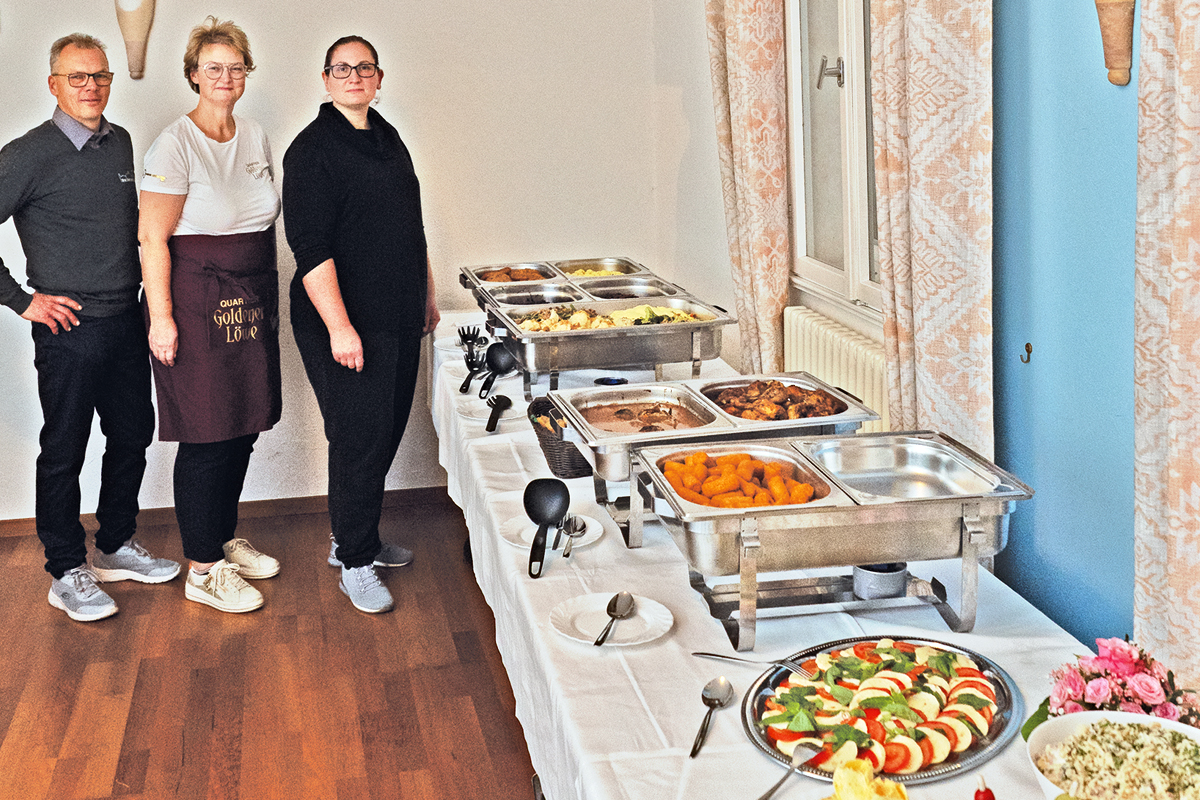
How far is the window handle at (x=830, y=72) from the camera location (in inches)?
97.1

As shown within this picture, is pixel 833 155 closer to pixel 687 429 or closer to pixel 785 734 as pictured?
pixel 687 429

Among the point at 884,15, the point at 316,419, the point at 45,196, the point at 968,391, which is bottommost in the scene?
the point at 316,419

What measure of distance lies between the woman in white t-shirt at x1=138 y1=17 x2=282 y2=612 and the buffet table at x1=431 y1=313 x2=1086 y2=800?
118 centimetres

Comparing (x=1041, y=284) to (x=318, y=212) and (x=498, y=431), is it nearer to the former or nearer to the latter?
(x=498, y=431)

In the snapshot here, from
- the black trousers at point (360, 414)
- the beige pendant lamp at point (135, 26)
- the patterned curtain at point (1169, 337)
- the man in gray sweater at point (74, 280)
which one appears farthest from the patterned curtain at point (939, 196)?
the beige pendant lamp at point (135, 26)

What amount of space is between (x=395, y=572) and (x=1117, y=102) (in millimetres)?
2339

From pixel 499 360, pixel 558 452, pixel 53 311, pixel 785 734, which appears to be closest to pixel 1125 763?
pixel 785 734

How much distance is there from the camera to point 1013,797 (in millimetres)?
1002

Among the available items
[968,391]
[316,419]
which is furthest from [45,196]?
[968,391]

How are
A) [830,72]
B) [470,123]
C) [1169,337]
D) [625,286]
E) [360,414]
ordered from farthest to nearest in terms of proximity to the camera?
[470,123], [625,286], [360,414], [830,72], [1169,337]

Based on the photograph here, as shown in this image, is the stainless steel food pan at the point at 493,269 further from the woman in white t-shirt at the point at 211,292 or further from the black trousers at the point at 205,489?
the black trousers at the point at 205,489

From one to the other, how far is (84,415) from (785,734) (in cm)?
234

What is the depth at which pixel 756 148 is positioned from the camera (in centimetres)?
259

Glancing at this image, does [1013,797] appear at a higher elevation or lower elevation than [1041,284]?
lower
